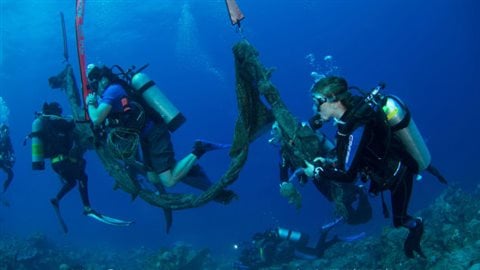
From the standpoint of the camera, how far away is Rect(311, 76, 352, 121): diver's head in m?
4.45

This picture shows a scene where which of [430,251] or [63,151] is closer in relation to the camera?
[63,151]

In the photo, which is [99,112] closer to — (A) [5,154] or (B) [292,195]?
(B) [292,195]

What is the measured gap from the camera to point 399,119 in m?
4.39

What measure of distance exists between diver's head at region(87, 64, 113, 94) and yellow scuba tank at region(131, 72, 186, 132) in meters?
0.43

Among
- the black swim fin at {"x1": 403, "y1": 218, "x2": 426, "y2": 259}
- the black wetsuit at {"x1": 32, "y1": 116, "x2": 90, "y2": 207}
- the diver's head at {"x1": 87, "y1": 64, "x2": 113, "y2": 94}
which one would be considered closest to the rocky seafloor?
the black swim fin at {"x1": 403, "y1": 218, "x2": 426, "y2": 259}

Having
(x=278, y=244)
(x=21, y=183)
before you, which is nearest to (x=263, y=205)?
(x=278, y=244)

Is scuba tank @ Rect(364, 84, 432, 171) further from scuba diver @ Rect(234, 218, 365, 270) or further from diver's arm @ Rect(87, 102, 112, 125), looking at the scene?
scuba diver @ Rect(234, 218, 365, 270)

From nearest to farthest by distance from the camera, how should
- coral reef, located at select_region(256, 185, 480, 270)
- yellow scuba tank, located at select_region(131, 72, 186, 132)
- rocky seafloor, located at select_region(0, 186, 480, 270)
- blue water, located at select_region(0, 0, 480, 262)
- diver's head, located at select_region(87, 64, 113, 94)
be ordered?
diver's head, located at select_region(87, 64, 113, 94) < yellow scuba tank, located at select_region(131, 72, 186, 132) < coral reef, located at select_region(256, 185, 480, 270) < rocky seafloor, located at select_region(0, 186, 480, 270) < blue water, located at select_region(0, 0, 480, 262)

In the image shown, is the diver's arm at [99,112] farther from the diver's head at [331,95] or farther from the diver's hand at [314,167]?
the diver's head at [331,95]

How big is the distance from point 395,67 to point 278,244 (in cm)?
9344

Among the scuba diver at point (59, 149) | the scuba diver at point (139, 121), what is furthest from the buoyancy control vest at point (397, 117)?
the scuba diver at point (59, 149)

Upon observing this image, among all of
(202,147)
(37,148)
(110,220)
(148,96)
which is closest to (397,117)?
(202,147)

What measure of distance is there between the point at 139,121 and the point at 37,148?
A: 2.64 metres

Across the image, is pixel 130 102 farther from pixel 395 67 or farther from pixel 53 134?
pixel 395 67
